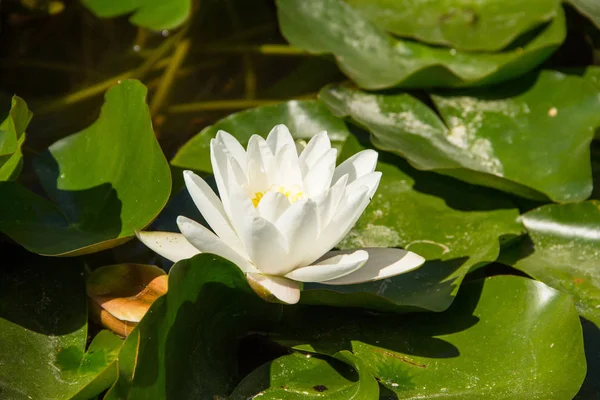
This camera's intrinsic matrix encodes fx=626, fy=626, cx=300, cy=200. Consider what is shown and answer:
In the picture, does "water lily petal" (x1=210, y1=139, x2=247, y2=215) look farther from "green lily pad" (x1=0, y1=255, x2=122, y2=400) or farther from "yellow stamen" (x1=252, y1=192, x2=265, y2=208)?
"green lily pad" (x1=0, y1=255, x2=122, y2=400)

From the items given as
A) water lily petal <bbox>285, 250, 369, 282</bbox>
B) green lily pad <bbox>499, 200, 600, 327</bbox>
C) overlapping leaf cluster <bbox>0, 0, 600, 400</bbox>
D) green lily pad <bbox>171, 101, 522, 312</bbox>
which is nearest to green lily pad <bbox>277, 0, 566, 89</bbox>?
overlapping leaf cluster <bbox>0, 0, 600, 400</bbox>

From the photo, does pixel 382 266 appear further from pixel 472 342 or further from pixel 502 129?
pixel 502 129

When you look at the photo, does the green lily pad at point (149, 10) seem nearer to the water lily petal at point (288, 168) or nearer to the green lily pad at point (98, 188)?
the green lily pad at point (98, 188)

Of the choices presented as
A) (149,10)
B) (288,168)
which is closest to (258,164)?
(288,168)

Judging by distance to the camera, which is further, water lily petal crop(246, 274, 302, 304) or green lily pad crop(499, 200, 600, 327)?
green lily pad crop(499, 200, 600, 327)

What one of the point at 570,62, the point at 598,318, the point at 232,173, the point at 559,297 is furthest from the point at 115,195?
the point at 570,62

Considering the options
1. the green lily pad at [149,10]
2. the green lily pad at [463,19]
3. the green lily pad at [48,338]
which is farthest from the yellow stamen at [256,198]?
the green lily pad at [149,10]
